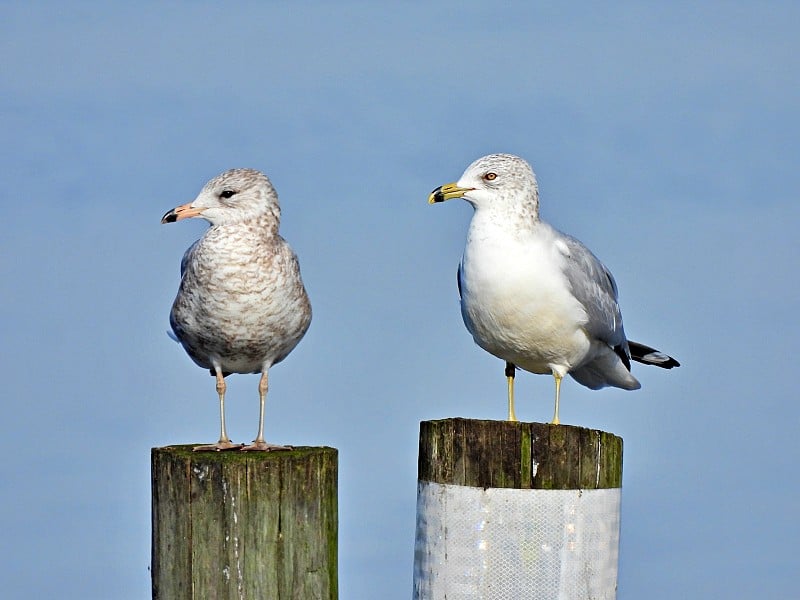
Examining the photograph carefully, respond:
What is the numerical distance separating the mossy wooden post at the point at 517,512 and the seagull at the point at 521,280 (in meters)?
2.44

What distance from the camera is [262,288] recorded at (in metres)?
7.70

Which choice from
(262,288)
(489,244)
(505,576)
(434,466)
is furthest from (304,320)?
(505,576)

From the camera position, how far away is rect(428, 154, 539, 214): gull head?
8742 mm

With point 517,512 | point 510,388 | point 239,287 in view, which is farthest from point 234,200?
point 517,512

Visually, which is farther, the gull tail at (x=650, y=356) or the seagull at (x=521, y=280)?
the gull tail at (x=650, y=356)

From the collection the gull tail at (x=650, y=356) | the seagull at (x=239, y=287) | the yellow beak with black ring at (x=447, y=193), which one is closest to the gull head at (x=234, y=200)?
the seagull at (x=239, y=287)

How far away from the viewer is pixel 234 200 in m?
8.05

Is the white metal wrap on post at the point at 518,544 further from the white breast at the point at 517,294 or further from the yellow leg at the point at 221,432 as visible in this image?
the white breast at the point at 517,294

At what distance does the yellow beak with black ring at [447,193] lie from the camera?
870 centimetres

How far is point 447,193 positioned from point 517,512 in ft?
10.8

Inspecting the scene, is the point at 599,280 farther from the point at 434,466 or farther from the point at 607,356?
the point at 434,466

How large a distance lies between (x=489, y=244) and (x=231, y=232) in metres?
1.75

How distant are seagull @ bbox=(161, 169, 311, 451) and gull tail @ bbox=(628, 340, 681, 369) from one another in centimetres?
352

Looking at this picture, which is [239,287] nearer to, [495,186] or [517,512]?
[495,186]
